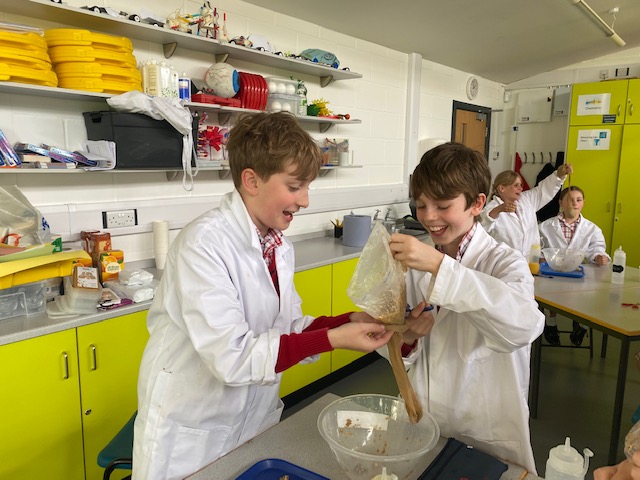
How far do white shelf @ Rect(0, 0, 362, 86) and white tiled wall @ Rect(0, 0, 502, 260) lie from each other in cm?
6

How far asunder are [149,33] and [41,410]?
1754 mm

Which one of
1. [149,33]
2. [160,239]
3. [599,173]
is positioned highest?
[149,33]

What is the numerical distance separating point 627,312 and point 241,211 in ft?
7.36

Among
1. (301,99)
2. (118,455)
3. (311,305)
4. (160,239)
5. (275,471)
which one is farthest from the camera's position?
(301,99)

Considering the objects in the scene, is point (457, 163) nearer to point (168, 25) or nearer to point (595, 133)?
point (168, 25)

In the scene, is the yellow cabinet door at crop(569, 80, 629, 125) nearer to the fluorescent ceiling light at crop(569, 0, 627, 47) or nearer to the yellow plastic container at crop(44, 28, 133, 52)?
the fluorescent ceiling light at crop(569, 0, 627, 47)

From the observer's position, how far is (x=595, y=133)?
5.54 meters

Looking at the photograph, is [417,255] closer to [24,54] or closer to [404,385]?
[404,385]

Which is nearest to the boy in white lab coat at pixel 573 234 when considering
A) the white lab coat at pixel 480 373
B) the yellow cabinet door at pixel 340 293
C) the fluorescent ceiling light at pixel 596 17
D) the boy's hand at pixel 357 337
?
the fluorescent ceiling light at pixel 596 17

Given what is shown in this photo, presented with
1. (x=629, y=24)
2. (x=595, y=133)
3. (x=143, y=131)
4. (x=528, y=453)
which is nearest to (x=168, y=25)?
(x=143, y=131)

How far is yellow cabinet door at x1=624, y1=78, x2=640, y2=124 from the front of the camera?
5258mm

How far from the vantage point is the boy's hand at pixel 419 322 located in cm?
124

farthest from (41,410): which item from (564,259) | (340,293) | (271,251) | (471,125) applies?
(471,125)

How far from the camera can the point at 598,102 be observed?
548 cm
